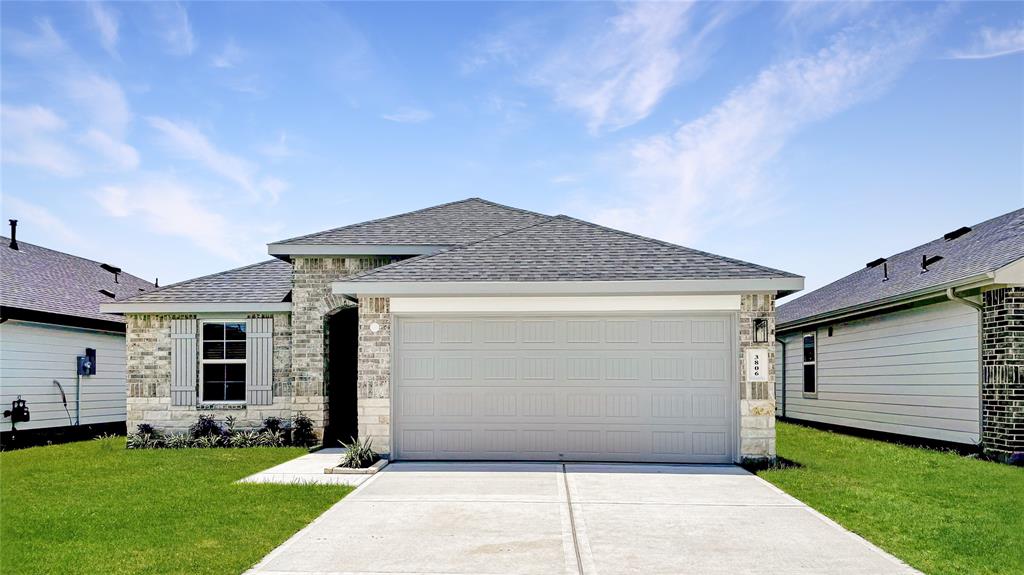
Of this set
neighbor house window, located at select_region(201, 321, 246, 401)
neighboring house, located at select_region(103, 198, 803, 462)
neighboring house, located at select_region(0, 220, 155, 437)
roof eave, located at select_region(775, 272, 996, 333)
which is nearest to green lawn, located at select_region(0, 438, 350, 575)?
neighbor house window, located at select_region(201, 321, 246, 401)

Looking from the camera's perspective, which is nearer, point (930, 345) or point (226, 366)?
point (930, 345)

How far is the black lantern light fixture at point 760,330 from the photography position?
37.4 ft

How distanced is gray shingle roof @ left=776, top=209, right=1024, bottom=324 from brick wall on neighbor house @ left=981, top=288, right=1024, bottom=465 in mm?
615

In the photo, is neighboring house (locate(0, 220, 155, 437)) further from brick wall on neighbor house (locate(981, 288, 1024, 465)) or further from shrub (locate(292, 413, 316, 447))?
brick wall on neighbor house (locate(981, 288, 1024, 465))

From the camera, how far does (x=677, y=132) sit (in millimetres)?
14812

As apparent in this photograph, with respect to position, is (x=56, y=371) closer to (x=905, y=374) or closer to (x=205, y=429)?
(x=205, y=429)

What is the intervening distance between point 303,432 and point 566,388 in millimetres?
5626

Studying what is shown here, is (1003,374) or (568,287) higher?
(568,287)

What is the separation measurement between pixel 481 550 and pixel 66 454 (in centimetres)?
1075

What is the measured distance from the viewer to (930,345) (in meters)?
14.0

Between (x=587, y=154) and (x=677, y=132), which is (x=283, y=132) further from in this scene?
(x=677, y=132)

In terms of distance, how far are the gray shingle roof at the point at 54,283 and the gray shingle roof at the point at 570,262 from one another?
27.4ft

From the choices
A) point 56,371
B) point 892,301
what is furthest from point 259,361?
point 892,301

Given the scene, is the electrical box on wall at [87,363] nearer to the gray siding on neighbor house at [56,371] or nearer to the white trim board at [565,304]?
the gray siding on neighbor house at [56,371]
